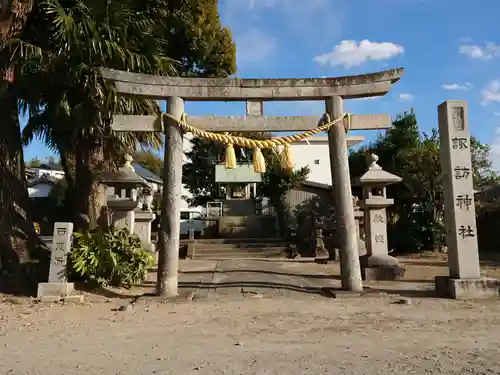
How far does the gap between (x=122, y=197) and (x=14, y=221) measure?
380cm

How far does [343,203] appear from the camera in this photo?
26.2ft

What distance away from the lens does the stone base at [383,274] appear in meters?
10.2

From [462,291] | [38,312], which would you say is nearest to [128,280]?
[38,312]

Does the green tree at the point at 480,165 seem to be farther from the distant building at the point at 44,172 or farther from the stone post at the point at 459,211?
the distant building at the point at 44,172

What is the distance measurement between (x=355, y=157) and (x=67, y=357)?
20.3 meters

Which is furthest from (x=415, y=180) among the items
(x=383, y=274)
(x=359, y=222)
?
(x=383, y=274)

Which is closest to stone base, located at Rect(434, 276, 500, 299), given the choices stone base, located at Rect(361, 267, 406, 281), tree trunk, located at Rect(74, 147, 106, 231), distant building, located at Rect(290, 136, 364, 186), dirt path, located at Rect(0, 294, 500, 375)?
dirt path, located at Rect(0, 294, 500, 375)

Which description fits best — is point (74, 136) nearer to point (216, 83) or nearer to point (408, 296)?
point (216, 83)

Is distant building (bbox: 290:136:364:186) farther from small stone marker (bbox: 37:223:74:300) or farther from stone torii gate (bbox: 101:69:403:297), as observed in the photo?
small stone marker (bbox: 37:223:74:300)

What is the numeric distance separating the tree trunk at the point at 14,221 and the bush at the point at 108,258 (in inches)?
36.6

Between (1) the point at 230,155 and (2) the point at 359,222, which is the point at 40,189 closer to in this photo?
(2) the point at 359,222

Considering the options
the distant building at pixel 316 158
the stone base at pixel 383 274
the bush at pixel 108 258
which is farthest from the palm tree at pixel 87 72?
the distant building at pixel 316 158

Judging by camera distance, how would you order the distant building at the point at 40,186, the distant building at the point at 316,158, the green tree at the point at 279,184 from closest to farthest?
the green tree at the point at 279,184 < the distant building at the point at 316,158 < the distant building at the point at 40,186

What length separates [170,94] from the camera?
8.05 meters
